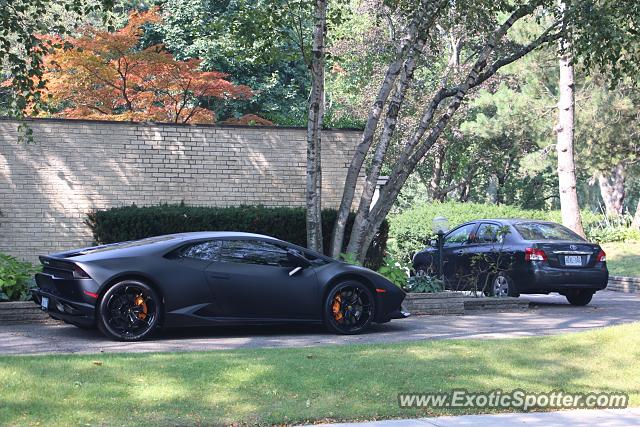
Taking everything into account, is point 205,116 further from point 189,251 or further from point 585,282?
point 189,251

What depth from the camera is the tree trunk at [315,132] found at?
1545 centimetres

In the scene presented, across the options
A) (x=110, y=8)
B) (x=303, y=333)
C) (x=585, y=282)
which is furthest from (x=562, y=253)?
(x=110, y=8)

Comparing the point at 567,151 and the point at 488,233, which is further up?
the point at 567,151

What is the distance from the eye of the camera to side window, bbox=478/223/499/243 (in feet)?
56.9

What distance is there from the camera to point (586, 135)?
3381 centimetres

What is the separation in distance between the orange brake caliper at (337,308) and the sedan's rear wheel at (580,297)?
22.0ft

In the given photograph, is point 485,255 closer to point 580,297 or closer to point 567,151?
point 580,297

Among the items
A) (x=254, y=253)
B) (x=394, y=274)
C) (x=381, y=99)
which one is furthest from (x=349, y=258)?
(x=254, y=253)

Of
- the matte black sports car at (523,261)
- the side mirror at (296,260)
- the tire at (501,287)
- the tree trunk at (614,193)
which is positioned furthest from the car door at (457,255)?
the tree trunk at (614,193)

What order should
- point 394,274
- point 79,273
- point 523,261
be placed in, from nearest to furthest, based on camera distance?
→ point 79,273 → point 394,274 → point 523,261

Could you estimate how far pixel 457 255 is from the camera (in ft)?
59.1

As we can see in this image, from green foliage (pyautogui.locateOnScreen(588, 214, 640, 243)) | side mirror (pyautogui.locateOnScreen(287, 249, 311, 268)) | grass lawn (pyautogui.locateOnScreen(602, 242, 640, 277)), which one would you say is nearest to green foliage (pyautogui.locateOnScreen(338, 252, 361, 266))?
side mirror (pyautogui.locateOnScreen(287, 249, 311, 268))

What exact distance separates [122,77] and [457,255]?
11.0m

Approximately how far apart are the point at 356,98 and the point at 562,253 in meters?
26.6
